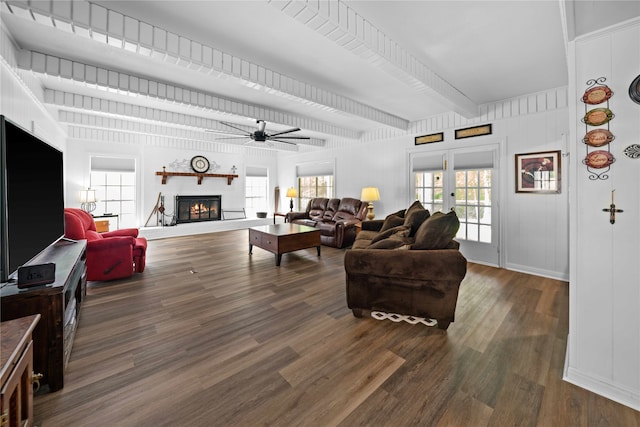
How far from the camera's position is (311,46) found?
258cm

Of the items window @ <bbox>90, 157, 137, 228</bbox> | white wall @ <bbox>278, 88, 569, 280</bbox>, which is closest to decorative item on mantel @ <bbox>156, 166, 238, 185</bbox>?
window @ <bbox>90, 157, 137, 228</bbox>

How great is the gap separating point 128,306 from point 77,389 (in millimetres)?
1259

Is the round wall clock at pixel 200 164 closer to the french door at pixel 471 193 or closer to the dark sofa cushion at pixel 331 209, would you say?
the dark sofa cushion at pixel 331 209

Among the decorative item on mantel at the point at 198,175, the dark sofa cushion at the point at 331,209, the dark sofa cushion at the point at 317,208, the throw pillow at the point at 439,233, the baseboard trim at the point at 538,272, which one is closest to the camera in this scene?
the throw pillow at the point at 439,233

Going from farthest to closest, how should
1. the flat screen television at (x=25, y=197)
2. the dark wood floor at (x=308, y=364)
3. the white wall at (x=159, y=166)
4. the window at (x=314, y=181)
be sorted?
the window at (x=314, y=181) < the white wall at (x=159, y=166) < the dark wood floor at (x=308, y=364) < the flat screen television at (x=25, y=197)

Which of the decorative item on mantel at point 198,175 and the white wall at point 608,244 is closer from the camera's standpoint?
the white wall at point 608,244

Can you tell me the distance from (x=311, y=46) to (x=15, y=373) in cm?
292

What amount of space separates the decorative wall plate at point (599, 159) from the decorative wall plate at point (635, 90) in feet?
0.97

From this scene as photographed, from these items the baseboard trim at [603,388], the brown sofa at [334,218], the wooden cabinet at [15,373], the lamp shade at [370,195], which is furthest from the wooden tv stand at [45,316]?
the lamp shade at [370,195]

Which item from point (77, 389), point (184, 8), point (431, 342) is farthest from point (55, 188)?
point (431, 342)

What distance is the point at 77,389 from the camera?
1609mm

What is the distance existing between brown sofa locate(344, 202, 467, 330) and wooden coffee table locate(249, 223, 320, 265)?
1.89 meters

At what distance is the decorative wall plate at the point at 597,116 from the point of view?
1580 mm

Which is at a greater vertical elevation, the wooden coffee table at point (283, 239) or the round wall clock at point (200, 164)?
the round wall clock at point (200, 164)
